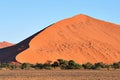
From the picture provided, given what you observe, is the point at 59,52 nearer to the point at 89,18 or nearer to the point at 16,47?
the point at 16,47

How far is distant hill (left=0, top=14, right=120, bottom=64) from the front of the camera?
272 ft

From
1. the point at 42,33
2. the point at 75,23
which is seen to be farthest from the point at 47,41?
the point at 75,23

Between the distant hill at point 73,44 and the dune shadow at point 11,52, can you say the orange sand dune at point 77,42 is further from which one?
the dune shadow at point 11,52

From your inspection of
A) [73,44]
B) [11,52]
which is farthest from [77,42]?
[11,52]

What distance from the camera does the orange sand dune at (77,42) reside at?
82.9 meters

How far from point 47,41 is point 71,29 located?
872 centimetres

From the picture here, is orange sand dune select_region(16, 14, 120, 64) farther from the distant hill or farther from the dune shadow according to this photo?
the dune shadow

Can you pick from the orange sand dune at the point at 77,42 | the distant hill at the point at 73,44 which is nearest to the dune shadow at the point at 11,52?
the distant hill at the point at 73,44

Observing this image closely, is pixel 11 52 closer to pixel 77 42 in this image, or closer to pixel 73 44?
pixel 73 44

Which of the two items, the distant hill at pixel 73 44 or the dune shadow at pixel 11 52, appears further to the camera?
the dune shadow at pixel 11 52

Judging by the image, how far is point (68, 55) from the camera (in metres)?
83.4

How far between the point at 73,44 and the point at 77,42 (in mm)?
1686

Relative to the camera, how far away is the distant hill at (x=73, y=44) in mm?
83000

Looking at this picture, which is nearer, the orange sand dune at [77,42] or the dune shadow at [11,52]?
the orange sand dune at [77,42]
